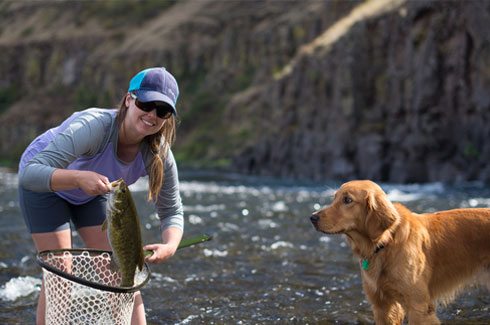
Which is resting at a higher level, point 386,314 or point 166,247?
point 166,247

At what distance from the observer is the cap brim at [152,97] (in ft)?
12.3

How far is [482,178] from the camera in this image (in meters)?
31.4

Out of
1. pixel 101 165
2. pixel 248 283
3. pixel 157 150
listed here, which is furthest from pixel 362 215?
pixel 248 283

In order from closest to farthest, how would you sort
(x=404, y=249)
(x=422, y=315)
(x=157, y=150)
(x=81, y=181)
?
(x=81, y=181) < (x=157, y=150) < (x=422, y=315) < (x=404, y=249)

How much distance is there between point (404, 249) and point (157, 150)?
243cm

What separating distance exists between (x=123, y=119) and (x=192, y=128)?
307ft

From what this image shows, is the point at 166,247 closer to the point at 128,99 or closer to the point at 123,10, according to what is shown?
the point at 128,99

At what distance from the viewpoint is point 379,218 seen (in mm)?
4488

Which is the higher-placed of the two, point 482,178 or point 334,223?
point 334,223

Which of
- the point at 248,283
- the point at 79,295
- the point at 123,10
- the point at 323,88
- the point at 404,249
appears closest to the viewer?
the point at 79,295

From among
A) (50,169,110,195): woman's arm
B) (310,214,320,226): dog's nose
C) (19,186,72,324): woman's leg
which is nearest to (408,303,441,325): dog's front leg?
(310,214,320,226): dog's nose

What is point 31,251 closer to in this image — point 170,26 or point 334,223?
point 334,223

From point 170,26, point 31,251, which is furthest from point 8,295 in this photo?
point 170,26

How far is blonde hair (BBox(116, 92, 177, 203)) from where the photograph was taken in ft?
13.6
